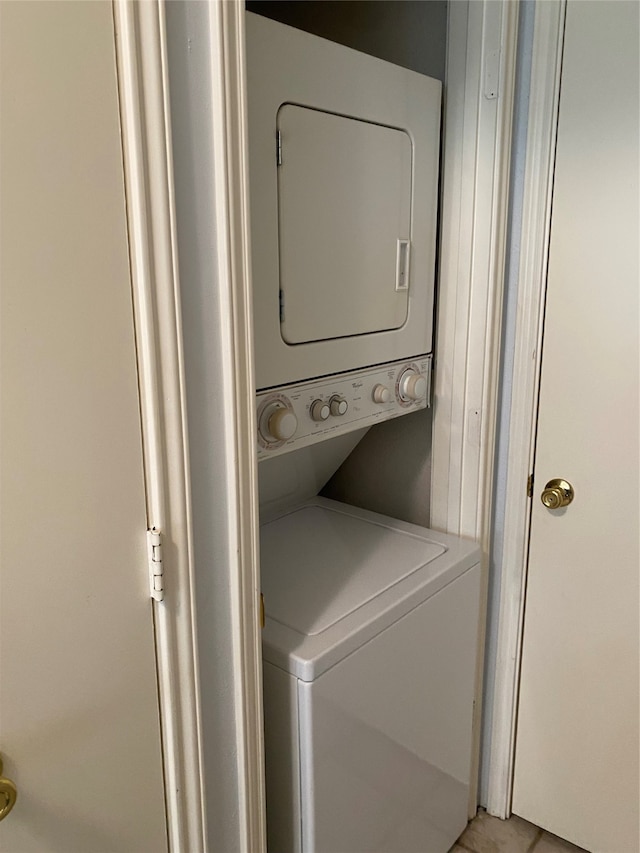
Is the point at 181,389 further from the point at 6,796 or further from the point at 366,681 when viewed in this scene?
the point at 366,681

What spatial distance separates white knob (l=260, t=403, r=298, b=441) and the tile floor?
Answer: 1.39 metres

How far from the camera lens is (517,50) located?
1.55 meters

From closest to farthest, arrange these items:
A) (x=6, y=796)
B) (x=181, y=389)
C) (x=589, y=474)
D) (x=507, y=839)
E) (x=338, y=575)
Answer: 1. (x=6, y=796)
2. (x=181, y=389)
3. (x=338, y=575)
4. (x=589, y=474)
5. (x=507, y=839)

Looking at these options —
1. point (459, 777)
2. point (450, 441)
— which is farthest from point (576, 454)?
point (459, 777)

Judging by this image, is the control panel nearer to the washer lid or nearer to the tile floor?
the washer lid

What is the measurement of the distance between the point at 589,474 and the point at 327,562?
69 centimetres

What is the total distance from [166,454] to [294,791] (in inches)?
31.9

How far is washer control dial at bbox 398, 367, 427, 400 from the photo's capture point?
162cm

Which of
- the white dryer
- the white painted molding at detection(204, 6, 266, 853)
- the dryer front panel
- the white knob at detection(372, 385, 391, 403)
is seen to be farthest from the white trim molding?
the white knob at detection(372, 385, 391, 403)

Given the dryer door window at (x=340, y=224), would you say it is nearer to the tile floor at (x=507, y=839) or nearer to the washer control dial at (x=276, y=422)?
the washer control dial at (x=276, y=422)

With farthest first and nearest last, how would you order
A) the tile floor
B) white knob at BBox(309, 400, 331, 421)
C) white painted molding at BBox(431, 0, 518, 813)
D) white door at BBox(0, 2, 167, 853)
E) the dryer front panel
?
the tile floor, white painted molding at BBox(431, 0, 518, 813), white knob at BBox(309, 400, 331, 421), the dryer front panel, white door at BBox(0, 2, 167, 853)

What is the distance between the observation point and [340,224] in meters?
1.36

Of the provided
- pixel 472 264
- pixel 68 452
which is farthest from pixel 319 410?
pixel 68 452

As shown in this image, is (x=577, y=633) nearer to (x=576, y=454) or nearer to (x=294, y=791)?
(x=576, y=454)
